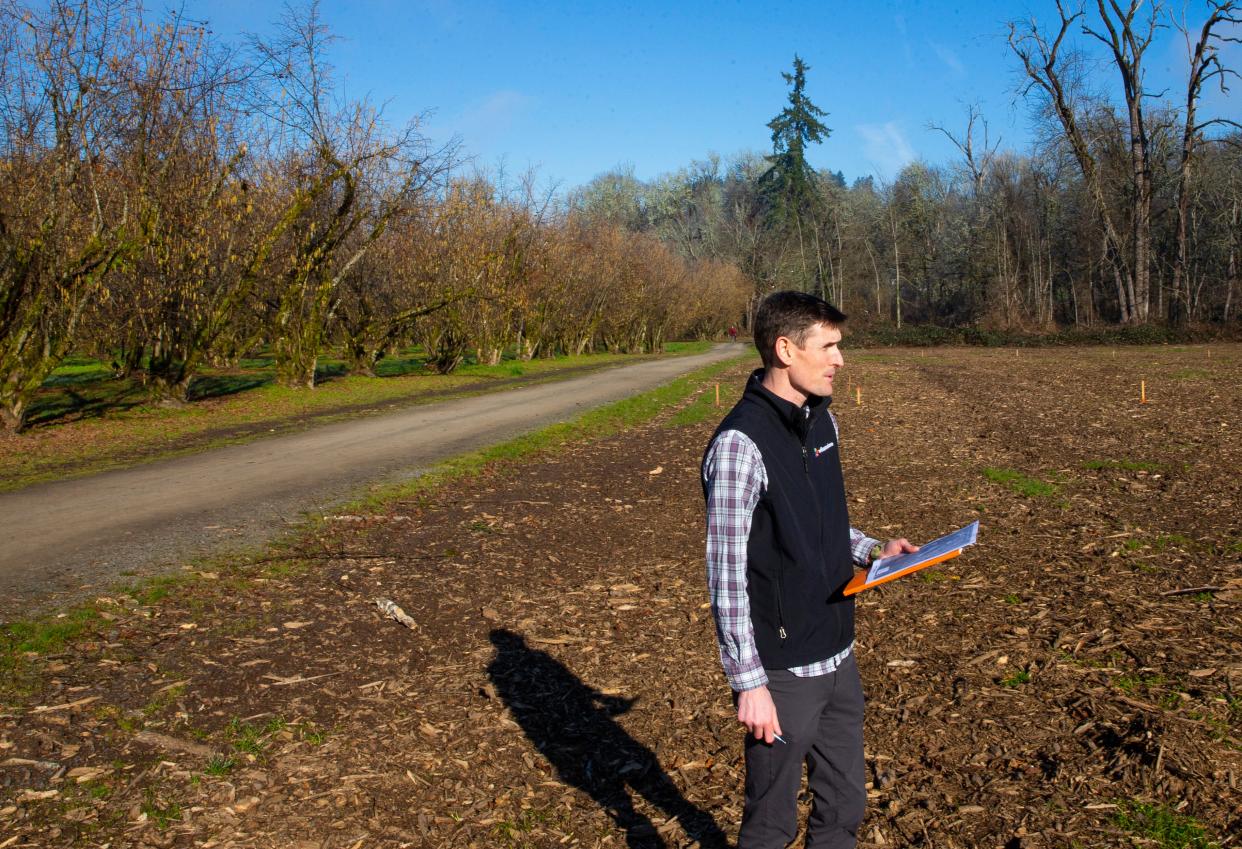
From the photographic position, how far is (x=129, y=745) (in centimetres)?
429

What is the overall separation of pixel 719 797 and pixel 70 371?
32613 mm

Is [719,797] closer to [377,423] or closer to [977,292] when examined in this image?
[377,423]

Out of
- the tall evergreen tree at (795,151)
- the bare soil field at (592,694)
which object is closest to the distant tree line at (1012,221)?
the tall evergreen tree at (795,151)

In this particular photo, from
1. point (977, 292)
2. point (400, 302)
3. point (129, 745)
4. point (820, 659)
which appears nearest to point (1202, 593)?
point (820, 659)

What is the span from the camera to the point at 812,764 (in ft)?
9.55

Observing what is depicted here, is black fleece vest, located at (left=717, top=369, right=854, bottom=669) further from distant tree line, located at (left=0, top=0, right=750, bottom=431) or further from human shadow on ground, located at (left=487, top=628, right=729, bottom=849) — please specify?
distant tree line, located at (left=0, top=0, right=750, bottom=431)

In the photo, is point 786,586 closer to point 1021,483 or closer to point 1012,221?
point 1021,483

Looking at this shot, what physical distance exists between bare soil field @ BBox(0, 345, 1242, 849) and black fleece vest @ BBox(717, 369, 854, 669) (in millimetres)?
1384

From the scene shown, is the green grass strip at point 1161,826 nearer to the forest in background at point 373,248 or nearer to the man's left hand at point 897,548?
the man's left hand at point 897,548

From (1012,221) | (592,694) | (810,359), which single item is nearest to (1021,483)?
(592,694)

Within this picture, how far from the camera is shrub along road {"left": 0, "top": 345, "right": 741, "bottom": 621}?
7.16 metres

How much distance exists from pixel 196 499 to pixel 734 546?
866 centimetres

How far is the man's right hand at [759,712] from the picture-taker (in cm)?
261

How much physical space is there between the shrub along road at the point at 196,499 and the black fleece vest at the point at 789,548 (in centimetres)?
551
